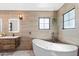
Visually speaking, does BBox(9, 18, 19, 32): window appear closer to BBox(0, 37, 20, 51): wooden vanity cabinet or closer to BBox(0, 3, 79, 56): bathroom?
BBox(0, 3, 79, 56): bathroom

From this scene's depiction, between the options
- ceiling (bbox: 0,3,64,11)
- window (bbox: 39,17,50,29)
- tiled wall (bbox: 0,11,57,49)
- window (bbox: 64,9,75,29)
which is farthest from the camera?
tiled wall (bbox: 0,11,57,49)

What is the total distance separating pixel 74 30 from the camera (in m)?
2.81

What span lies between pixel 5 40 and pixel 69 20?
1.83m

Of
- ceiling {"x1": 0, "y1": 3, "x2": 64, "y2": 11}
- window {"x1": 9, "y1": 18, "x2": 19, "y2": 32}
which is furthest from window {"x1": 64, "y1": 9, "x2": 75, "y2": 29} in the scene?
window {"x1": 9, "y1": 18, "x2": 19, "y2": 32}

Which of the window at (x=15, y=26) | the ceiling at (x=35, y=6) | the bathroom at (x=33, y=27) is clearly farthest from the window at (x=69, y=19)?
the window at (x=15, y=26)

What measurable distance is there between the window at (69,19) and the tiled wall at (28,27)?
0.35 meters

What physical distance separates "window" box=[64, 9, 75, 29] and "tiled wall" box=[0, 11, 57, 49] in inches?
13.9

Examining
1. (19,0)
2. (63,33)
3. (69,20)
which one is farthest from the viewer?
(63,33)

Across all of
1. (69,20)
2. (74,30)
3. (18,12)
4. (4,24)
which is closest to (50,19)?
(69,20)

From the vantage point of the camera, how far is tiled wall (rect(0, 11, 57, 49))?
3254 millimetres

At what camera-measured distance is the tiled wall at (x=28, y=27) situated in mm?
3254

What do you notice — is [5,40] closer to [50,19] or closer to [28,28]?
[28,28]

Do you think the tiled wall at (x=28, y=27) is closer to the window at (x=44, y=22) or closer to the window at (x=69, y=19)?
the window at (x=44, y=22)

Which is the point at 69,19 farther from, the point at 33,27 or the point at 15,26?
the point at 15,26
